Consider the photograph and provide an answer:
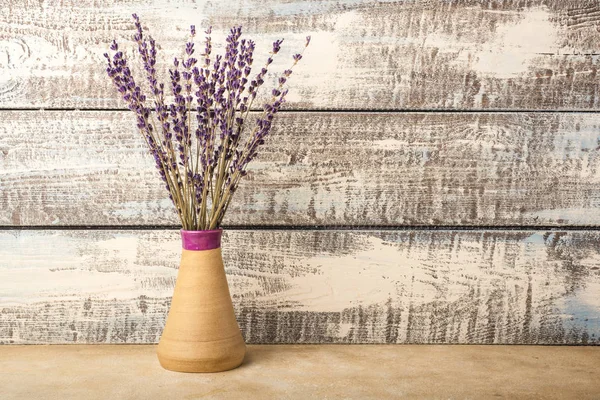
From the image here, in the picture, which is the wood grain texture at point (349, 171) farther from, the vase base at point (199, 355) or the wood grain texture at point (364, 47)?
the vase base at point (199, 355)

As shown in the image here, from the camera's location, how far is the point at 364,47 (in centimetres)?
118

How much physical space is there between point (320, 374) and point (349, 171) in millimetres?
353

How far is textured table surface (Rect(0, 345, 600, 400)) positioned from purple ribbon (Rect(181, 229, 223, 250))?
19 centimetres

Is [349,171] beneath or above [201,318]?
above

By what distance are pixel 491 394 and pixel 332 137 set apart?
1.61ft

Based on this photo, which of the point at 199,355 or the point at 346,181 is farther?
the point at 346,181

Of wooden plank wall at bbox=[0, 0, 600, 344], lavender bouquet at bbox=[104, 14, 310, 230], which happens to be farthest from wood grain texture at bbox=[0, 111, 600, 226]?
lavender bouquet at bbox=[104, 14, 310, 230]

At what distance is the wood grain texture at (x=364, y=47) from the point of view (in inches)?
46.1

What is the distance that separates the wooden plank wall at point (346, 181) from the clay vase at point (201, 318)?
0.54 ft

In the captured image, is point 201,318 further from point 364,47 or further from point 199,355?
point 364,47

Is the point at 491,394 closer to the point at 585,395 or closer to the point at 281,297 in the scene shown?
the point at 585,395

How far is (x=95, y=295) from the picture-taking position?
1193 millimetres

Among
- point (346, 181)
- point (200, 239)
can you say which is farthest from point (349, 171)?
point (200, 239)

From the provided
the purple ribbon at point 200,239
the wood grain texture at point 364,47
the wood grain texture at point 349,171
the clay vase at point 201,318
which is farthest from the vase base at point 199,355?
the wood grain texture at point 364,47
